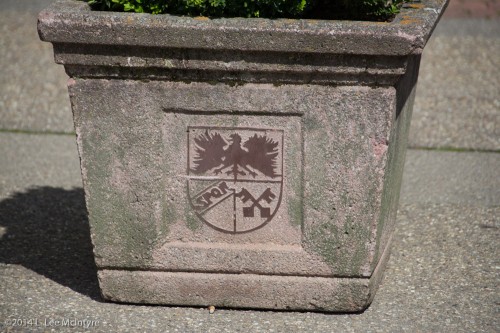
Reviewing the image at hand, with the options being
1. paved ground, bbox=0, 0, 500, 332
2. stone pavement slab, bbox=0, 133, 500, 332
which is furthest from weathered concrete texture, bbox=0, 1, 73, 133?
stone pavement slab, bbox=0, 133, 500, 332

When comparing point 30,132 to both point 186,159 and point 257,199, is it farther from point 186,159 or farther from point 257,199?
point 257,199

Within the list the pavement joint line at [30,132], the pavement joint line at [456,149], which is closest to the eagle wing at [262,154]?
the pavement joint line at [456,149]

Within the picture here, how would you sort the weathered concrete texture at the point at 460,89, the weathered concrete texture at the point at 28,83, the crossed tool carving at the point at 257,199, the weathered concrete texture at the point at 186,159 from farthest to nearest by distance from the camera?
the weathered concrete texture at the point at 28,83 < the weathered concrete texture at the point at 460,89 < the crossed tool carving at the point at 257,199 < the weathered concrete texture at the point at 186,159

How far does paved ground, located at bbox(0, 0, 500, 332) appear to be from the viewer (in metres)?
3.12

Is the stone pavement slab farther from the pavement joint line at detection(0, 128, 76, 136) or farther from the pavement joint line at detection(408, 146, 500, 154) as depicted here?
the pavement joint line at detection(0, 128, 76, 136)

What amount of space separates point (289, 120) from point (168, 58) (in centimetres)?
48

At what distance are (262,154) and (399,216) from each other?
4.80 feet

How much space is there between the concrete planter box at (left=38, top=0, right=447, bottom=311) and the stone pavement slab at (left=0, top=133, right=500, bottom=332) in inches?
4.2

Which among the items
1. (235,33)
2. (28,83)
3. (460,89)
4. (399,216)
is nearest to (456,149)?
(460,89)

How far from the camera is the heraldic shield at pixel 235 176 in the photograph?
9.68ft

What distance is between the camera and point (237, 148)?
2.96 metres

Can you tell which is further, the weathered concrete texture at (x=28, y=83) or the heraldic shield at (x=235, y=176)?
the weathered concrete texture at (x=28, y=83)

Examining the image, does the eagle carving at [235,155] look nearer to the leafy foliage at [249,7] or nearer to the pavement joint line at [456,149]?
the leafy foliage at [249,7]

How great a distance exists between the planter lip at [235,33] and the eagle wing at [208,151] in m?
0.35
